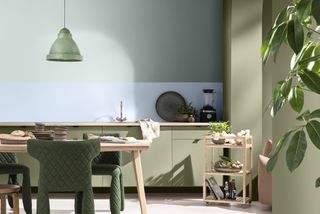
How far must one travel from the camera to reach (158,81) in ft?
27.6

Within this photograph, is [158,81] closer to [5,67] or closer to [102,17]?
[102,17]

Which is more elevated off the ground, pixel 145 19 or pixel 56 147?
pixel 145 19

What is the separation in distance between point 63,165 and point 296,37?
337 centimetres

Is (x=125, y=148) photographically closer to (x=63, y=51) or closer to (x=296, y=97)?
(x=63, y=51)

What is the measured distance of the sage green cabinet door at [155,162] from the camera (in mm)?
7664

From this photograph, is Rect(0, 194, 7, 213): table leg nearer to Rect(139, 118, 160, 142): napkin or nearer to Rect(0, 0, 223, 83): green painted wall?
Rect(139, 118, 160, 142): napkin

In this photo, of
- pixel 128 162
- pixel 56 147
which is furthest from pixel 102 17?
pixel 56 147

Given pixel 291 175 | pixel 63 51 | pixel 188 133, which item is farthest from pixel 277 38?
pixel 188 133

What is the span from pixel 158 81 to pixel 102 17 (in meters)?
1.16

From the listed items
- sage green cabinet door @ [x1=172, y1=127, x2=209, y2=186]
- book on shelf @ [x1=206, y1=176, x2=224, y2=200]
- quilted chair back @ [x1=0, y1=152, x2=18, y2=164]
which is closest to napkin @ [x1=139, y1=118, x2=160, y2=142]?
sage green cabinet door @ [x1=172, y1=127, x2=209, y2=186]

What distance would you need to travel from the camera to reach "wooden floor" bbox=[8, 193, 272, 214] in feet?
21.1

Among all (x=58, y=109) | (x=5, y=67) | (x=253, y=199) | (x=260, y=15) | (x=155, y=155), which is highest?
(x=260, y=15)

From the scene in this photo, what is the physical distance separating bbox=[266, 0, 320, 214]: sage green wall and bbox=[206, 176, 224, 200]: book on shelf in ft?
10.4

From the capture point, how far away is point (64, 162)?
15.3 ft
